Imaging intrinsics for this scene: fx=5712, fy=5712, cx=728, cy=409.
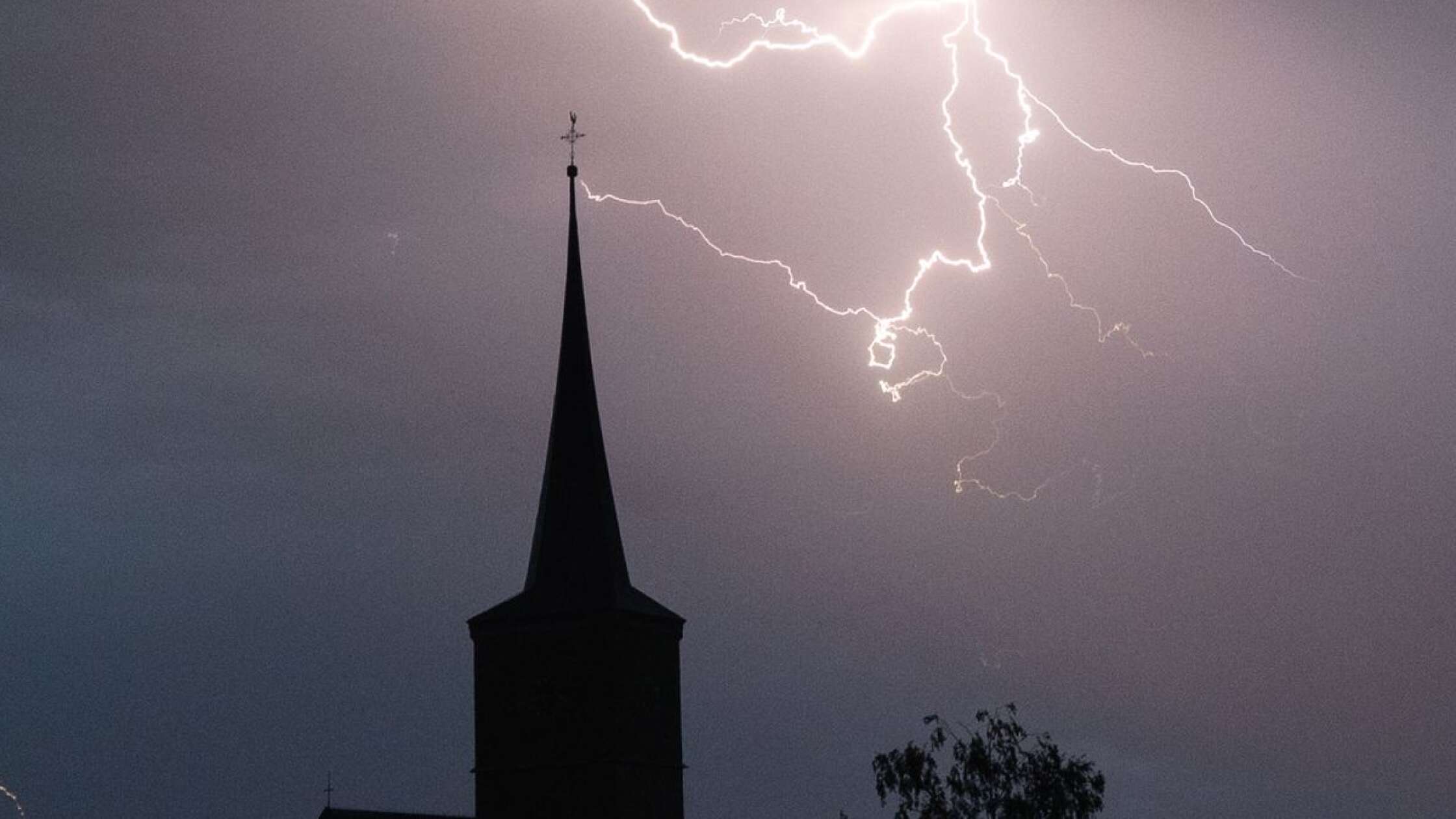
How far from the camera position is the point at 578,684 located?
136125mm

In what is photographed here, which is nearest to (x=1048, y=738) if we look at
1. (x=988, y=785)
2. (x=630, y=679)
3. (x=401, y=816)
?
(x=988, y=785)

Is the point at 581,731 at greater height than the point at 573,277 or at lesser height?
lesser

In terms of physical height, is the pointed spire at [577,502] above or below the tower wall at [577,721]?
above

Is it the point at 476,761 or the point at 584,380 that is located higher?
the point at 584,380

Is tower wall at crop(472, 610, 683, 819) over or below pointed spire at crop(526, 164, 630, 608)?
below

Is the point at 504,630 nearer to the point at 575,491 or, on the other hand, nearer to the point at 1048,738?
the point at 575,491

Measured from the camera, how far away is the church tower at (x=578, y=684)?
136 m

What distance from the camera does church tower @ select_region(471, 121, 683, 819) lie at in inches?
5340

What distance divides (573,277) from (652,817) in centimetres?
1431

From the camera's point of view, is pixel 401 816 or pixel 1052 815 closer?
pixel 1052 815

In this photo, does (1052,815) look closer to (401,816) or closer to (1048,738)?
(1048,738)

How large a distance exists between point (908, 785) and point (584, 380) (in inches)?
567

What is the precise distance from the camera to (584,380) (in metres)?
141

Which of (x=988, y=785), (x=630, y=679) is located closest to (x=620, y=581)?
(x=630, y=679)
